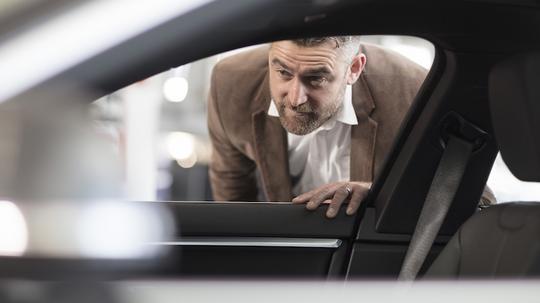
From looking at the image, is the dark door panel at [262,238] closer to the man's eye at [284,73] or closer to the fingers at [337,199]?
the fingers at [337,199]

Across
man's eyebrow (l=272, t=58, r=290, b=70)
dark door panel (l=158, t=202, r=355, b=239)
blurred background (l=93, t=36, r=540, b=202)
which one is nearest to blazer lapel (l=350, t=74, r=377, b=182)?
man's eyebrow (l=272, t=58, r=290, b=70)

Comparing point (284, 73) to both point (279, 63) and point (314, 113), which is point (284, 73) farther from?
point (314, 113)

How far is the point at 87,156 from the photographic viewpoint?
1.55 meters

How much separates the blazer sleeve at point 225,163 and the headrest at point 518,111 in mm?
1694

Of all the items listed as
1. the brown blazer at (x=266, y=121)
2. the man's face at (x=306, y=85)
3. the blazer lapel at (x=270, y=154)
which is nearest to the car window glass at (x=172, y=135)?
the brown blazer at (x=266, y=121)

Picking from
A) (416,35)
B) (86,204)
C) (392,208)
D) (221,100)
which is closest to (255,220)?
(392,208)

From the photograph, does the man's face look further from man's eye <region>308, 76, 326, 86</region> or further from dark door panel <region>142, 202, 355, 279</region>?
dark door panel <region>142, 202, 355, 279</region>

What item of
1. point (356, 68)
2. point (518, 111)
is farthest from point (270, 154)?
point (518, 111)

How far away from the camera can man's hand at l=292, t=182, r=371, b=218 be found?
128 inches

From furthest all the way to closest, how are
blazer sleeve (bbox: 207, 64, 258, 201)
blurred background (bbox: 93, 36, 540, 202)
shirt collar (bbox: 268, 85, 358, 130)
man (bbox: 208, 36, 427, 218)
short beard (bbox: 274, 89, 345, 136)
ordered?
blurred background (bbox: 93, 36, 540, 202), blazer sleeve (bbox: 207, 64, 258, 201), shirt collar (bbox: 268, 85, 358, 130), short beard (bbox: 274, 89, 345, 136), man (bbox: 208, 36, 427, 218)

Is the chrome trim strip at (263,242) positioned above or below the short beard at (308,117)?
below

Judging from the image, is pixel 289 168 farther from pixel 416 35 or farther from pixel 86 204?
pixel 86 204

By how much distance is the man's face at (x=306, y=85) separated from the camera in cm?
338

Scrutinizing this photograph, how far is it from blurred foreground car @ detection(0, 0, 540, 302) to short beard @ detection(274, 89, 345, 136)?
40 cm
